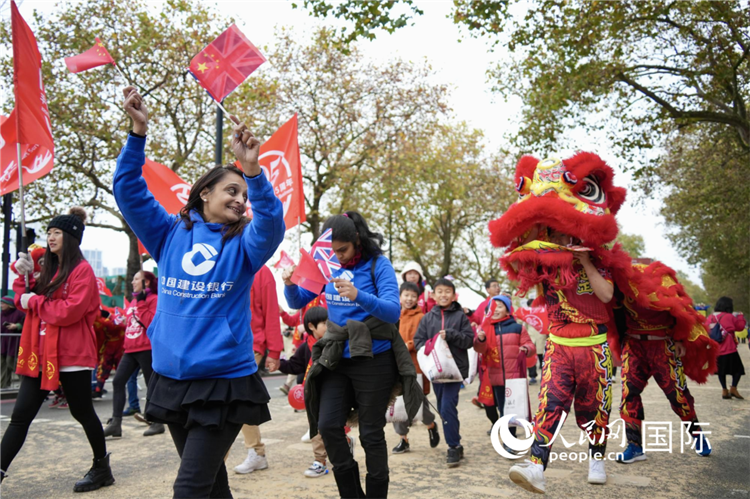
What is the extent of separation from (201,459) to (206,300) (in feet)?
2.14

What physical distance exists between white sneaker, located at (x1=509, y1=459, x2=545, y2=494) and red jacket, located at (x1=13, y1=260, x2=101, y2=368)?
3151 millimetres

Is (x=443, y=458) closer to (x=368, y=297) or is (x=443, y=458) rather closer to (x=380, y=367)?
(x=380, y=367)

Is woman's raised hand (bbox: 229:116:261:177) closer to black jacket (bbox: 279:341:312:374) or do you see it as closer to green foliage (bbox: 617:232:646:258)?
black jacket (bbox: 279:341:312:374)

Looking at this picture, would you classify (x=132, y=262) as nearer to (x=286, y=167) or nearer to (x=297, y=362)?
(x=286, y=167)

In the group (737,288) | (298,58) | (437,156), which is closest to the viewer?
(298,58)

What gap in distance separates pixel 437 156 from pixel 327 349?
2086 centimetres

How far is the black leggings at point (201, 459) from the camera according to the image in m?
2.53

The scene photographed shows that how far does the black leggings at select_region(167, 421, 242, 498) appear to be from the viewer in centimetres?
253

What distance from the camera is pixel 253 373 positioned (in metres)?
2.83

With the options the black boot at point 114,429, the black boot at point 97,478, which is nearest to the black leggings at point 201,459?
the black boot at point 97,478

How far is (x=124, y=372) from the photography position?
7.00 meters

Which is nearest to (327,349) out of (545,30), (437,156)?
(545,30)

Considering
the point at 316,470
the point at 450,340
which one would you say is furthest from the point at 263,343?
the point at 450,340

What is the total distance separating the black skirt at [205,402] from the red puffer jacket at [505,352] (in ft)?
14.4
